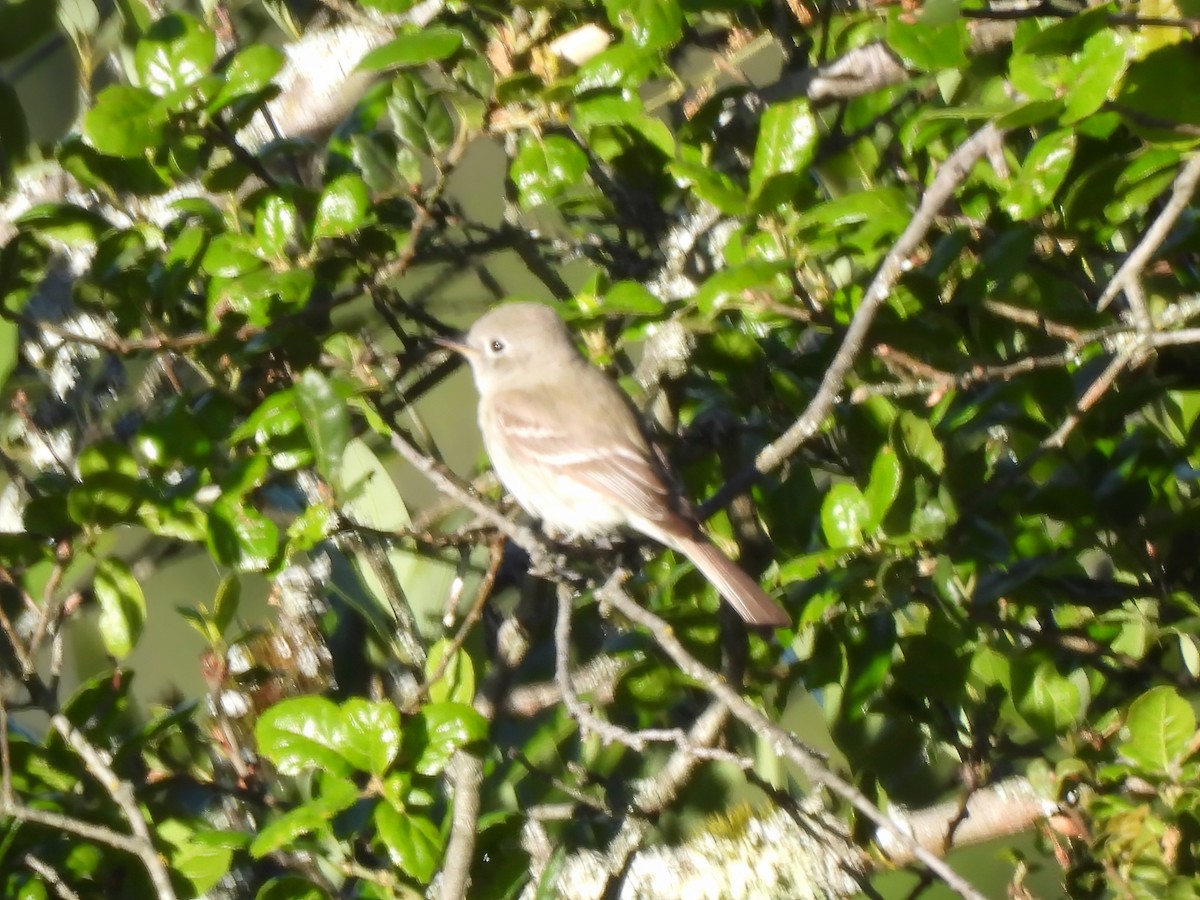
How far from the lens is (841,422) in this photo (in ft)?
7.82

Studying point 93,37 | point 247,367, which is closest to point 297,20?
point 93,37

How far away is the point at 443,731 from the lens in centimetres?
224

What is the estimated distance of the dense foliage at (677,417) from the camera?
218cm

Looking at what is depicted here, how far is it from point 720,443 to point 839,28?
0.87 metres

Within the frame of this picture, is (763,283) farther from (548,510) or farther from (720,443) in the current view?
(548,510)

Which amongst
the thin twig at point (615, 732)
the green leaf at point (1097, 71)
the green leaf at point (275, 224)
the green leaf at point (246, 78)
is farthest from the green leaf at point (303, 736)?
the green leaf at point (1097, 71)

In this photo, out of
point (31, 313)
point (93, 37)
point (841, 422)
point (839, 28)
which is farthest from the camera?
point (93, 37)

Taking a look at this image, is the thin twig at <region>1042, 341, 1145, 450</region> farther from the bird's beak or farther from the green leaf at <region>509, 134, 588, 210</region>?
the bird's beak

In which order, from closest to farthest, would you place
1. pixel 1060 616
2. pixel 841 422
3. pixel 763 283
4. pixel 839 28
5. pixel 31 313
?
pixel 763 283
pixel 841 422
pixel 839 28
pixel 1060 616
pixel 31 313

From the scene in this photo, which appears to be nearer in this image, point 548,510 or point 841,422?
point 841,422

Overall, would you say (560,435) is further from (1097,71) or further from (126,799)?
(1097,71)

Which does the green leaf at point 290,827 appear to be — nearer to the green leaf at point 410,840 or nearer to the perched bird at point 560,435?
the green leaf at point 410,840

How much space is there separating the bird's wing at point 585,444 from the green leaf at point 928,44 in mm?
1235

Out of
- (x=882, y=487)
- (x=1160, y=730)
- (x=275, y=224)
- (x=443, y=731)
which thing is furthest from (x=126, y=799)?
(x=1160, y=730)
